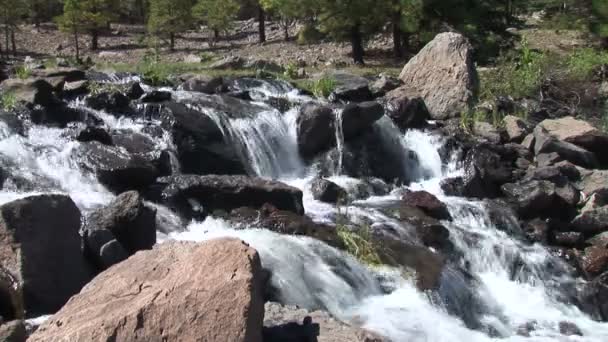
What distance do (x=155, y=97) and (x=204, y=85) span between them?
218cm

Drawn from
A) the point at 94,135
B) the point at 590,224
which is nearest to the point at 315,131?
the point at 94,135

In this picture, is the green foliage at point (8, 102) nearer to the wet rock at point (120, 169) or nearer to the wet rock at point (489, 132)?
the wet rock at point (120, 169)

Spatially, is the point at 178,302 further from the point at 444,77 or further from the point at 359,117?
the point at 444,77

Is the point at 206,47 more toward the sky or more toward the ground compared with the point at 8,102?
more toward the ground

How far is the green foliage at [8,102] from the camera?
41.1 ft

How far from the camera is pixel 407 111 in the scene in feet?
51.1

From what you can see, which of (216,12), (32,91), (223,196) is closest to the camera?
(223,196)

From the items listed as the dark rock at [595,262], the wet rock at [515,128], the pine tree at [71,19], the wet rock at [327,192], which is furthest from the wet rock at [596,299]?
the pine tree at [71,19]

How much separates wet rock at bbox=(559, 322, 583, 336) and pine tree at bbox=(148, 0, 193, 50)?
84.6 feet

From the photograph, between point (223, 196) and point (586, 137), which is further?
point (586, 137)

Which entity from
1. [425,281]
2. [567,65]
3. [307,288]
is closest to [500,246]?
[425,281]

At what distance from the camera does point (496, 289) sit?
33.3ft

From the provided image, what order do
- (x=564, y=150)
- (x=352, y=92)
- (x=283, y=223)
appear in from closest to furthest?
(x=283, y=223) < (x=564, y=150) < (x=352, y=92)

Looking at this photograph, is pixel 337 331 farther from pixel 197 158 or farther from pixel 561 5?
pixel 561 5
